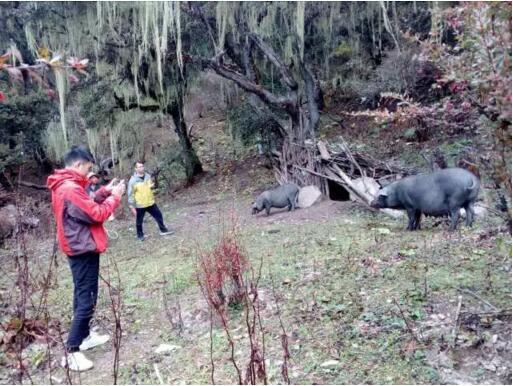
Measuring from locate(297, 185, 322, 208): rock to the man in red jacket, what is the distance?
6342mm

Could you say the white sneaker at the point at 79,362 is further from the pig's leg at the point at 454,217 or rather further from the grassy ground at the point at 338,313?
the pig's leg at the point at 454,217

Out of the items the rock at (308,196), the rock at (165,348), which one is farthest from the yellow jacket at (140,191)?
the rock at (165,348)

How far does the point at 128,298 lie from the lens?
17.0ft

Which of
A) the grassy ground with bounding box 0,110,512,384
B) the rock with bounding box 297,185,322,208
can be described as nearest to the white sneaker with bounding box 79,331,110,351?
the grassy ground with bounding box 0,110,512,384

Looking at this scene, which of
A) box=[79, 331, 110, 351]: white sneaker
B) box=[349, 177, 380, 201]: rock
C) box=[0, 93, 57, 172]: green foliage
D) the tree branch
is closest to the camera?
box=[79, 331, 110, 351]: white sneaker

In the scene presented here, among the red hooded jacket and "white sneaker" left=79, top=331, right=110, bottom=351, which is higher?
the red hooded jacket

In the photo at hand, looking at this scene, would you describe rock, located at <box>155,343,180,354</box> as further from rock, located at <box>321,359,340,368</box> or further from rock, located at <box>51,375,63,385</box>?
rock, located at <box>321,359,340,368</box>

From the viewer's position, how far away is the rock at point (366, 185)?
28.4 ft

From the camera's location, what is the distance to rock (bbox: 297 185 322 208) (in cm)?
978

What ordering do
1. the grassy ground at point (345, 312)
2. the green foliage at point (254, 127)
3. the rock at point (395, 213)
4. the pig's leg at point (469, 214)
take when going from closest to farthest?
the grassy ground at point (345, 312) → the pig's leg at point (469, 214) → the rock at point (395, 213) → the green foliage at point (254, 127)

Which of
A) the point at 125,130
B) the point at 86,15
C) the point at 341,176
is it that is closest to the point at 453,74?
the point at 341,176

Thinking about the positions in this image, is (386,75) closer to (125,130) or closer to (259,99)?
(259,99)

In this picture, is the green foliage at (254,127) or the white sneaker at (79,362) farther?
the green foliage at (254,127)

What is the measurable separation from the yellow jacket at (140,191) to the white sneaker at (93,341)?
4.22 meters
